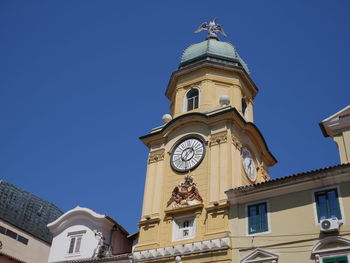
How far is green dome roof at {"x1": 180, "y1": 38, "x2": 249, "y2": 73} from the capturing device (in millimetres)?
36406

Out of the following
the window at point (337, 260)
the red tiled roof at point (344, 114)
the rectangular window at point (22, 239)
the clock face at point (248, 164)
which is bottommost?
the window at point (337, 260)

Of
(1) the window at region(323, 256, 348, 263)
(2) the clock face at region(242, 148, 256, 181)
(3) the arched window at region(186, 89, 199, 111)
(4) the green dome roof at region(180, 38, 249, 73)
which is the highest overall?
(4) the green dome roof at region(180, 38, 249, 73)

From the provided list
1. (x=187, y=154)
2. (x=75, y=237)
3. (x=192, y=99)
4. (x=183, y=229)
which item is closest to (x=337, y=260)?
(x=183, y=229)

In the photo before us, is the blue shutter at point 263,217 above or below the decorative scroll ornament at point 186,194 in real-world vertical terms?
below

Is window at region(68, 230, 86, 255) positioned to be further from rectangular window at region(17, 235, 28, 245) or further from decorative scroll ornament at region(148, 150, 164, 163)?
rectangular window at region(17, 235, 28, 245)

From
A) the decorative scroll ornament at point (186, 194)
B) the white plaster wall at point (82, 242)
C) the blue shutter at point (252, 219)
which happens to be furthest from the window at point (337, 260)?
the white plaster wall at point (82, 242)

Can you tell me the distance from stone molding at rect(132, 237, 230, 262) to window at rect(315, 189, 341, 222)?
193 inches

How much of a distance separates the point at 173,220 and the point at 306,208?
7.81 metres

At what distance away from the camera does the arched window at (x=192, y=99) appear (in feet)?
113

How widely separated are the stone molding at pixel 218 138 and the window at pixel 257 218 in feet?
16.4

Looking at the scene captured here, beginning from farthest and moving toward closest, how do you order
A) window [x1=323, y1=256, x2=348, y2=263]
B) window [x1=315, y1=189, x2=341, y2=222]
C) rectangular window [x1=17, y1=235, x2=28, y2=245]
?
rectangular window [x1=17, y1=235, x2=28, y2=245], window [x1=315, y1=189, x2=341, y2=222], window [x1=323, y1=256, x2=348, y2=263]

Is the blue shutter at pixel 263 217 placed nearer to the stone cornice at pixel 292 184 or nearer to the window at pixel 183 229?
the stone cornice at pixel 292 184

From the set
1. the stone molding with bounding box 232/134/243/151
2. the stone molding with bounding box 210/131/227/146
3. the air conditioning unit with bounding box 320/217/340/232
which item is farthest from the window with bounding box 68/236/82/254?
the air conditioning unit with bounding box 320/217/340/232

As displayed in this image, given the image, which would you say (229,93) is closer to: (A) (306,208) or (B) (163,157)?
(B) (163,157)
